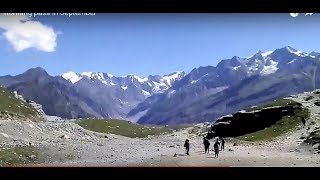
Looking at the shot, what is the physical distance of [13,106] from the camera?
6919 centimetres

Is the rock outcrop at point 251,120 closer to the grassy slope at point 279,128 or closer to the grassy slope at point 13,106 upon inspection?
the grassy slope at point 279,128

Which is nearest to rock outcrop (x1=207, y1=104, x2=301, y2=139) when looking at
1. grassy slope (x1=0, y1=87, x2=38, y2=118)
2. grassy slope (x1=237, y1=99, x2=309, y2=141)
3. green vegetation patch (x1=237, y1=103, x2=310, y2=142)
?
green vegetation patch (x1=237, y1=103, x2=310, y2=142)

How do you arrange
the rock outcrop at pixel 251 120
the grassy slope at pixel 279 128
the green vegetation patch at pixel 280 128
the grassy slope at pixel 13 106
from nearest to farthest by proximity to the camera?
the green vegetation patch at pixel 280 128 → the grassy slope at pixel 279 128 → the grassy slope at pixel 13 106 → the rock outcrop at pixel 251 120

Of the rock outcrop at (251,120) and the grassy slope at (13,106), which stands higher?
the grassy slope at (13,106)

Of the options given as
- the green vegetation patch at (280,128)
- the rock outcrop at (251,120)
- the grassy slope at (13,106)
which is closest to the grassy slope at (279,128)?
the green vegetation patch at (280,128)

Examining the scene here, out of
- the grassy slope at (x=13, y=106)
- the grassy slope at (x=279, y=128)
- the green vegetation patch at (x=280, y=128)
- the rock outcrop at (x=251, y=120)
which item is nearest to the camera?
the green vegetation patch at (x=280, y=128)

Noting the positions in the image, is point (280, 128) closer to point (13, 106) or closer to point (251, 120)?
point (251, 120)

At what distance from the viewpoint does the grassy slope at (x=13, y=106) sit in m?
65.4

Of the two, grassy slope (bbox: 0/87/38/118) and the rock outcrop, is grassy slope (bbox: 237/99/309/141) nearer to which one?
the rock outcrop

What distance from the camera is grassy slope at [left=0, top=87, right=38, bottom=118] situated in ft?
214

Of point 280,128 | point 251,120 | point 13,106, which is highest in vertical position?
point 13,106

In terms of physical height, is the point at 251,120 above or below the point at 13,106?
below

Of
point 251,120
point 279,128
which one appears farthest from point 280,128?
point 251,120
